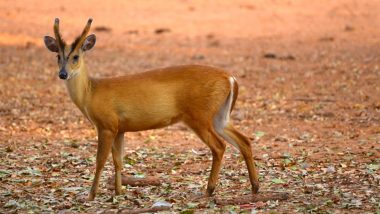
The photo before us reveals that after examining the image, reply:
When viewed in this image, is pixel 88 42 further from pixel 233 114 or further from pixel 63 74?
pixel 233 114

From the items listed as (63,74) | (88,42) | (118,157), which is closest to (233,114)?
Answer: (118,157)

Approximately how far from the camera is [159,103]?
8.03 metres

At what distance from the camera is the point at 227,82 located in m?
8.05

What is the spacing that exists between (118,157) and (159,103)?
730 millimetres

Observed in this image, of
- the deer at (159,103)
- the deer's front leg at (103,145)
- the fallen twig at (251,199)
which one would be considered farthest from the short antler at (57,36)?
the fallen twig at (251,199)

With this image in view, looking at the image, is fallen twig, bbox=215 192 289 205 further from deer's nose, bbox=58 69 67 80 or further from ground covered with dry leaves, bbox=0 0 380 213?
deer's nose, bbox=58 69 67 80

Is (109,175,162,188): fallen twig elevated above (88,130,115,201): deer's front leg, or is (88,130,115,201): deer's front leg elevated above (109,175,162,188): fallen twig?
(88,130,115,201): deer's front leg

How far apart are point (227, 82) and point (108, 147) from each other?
1325 millimetres

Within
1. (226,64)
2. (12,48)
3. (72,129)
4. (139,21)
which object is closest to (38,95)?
(72,129)

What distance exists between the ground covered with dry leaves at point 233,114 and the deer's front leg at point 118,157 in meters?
0.14

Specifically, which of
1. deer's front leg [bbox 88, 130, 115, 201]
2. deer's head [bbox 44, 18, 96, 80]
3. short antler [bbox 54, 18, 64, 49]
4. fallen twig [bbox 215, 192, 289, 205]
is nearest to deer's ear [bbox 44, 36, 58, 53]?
deer's head [bbox 44, 18, 96, 80]

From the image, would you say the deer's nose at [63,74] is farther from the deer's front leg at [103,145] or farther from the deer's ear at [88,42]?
the deer's front leg at [103,145]

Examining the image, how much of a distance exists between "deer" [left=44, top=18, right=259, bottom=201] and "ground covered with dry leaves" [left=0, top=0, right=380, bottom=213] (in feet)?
1.56

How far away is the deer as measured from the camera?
793cm
